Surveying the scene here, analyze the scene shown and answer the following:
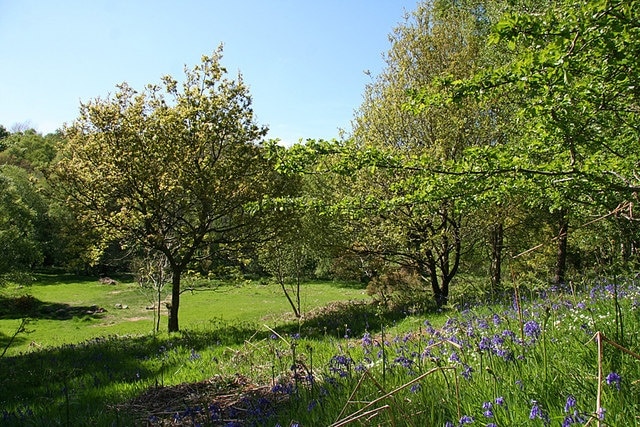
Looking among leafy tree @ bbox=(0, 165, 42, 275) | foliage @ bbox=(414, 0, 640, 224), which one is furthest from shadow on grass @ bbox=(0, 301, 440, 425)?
leafy tree @ bbox=(0, 165, 42, 275)

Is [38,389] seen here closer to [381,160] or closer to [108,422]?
[108,422]

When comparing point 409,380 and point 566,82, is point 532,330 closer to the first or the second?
point 409,380

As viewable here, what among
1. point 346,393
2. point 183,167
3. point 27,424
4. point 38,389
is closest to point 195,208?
point 183,167

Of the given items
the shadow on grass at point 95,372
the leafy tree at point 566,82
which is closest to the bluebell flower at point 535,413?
the shadow on grass at point 95,372

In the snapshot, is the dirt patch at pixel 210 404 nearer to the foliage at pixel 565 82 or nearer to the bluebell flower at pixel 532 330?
the bluebell flower at pixel 532 330

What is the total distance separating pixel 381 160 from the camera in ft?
19.5

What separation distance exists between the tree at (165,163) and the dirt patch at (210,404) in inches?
409

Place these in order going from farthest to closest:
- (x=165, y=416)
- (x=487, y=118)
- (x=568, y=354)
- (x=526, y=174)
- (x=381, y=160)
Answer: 1. (x=487, y=118)
2. (x=381, y=160)
3. (x=526, y=174)
4. (x=165, y=416)
5. (x=568, y=354)

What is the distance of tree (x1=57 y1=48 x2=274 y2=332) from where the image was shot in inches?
572

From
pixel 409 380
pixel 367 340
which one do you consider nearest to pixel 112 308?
pixel 367 340

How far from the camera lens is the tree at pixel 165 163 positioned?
47.7 ft

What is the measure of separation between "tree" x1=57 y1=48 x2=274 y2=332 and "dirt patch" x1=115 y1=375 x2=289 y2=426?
1039cm

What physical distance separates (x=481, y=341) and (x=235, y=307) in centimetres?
3205

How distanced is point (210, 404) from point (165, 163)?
1202 cm
